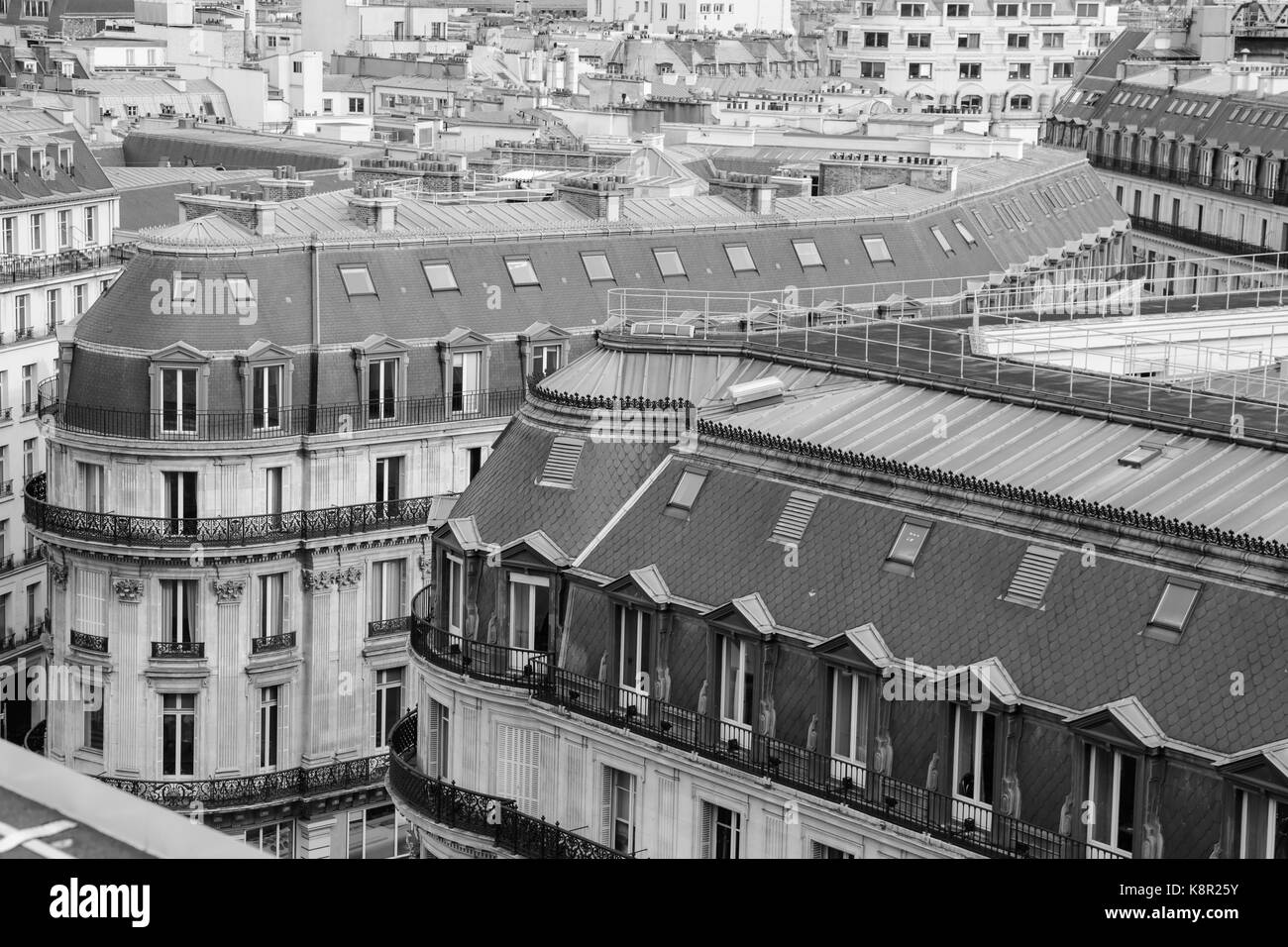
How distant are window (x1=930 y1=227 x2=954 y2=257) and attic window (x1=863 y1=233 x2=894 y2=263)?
3.20m

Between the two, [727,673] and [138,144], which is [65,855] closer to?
[727,673]

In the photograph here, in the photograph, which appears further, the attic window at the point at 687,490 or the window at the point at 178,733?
the window at the point at 178,733

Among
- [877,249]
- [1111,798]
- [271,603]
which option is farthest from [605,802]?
[877,249]

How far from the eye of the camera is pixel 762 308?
84.2 metres

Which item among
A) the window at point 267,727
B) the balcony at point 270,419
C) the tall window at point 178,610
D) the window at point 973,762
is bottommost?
the window at point 267,727

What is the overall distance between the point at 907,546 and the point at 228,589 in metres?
30.5

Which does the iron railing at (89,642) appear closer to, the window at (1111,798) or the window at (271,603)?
the window at (271,603)

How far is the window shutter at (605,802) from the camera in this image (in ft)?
183

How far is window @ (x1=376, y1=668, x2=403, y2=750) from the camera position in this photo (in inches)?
→ 3152

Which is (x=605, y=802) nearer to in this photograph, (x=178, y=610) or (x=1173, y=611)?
(x=1173, y=611)

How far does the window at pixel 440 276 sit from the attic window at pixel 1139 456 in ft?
113

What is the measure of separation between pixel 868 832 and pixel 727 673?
5203 millimetres

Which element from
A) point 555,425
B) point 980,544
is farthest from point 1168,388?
point 555,425

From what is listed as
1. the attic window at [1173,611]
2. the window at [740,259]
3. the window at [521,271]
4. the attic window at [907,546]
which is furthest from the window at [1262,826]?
the window at [740,259]
